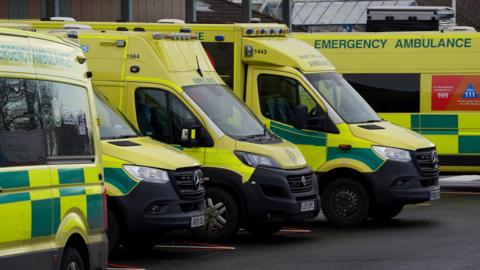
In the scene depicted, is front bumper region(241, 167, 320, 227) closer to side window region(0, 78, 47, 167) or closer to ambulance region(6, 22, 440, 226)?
ambulance region(6, 22, 440, 226)

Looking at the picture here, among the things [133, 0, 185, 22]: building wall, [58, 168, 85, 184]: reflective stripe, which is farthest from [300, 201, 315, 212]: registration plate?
[133, 0, 185, 22]: building wall

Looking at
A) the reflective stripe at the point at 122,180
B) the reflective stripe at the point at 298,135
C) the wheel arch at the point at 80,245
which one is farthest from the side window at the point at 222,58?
the wheel arch at the point at 80,245

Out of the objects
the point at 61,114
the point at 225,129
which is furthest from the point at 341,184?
the point at 61,114

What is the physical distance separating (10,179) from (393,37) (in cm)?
1337

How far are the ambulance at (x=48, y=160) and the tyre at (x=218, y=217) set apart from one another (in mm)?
4310

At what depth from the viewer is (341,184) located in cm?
1636

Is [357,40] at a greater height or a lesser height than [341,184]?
greater

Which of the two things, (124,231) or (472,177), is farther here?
(472,177)

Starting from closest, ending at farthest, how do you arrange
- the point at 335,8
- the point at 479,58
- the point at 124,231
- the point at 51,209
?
the point at 51,209 → the point at 124,231 → the point at 479,58 → the point at 335,8

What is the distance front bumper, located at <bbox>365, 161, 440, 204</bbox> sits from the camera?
16109 mm

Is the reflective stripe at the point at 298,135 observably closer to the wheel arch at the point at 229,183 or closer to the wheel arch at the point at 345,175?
the wheel arch at the point at 345,175

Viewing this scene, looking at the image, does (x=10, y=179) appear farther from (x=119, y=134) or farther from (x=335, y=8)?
(x=335, y=8)

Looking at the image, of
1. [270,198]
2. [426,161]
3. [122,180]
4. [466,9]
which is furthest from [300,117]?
[466,9]

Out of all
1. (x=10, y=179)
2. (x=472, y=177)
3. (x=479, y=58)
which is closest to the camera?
(x=10, y=179)
